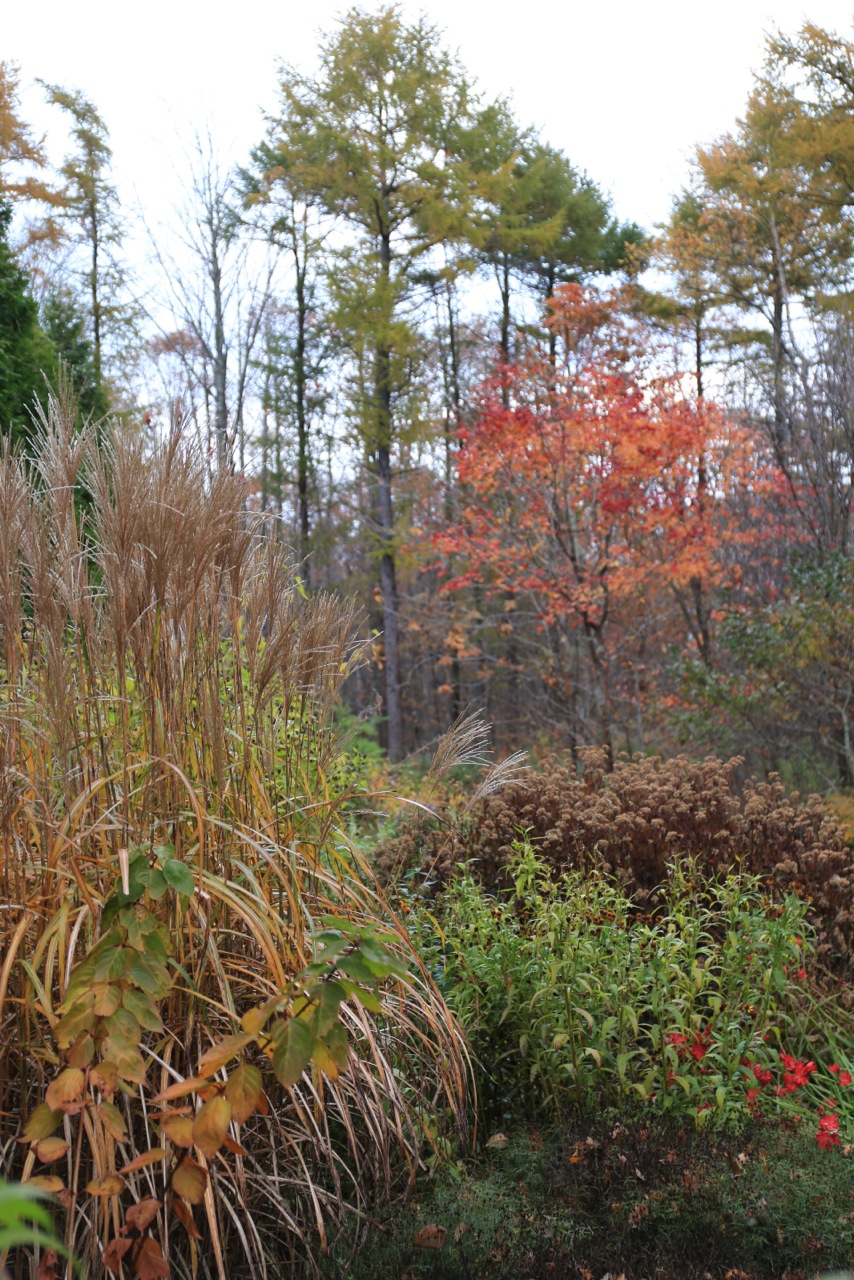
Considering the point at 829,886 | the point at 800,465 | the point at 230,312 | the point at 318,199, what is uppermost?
the point at 318,199

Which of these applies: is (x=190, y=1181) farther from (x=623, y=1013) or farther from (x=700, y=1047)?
(x=700, y=1047)

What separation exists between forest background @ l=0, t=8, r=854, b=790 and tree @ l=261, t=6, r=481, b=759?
52 mm

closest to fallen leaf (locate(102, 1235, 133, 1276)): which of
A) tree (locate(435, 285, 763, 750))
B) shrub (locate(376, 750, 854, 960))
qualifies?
shrub (locate(376, 750, 854, 960))

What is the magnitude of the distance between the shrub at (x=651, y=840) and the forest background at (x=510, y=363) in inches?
145

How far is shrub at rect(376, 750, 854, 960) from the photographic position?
13.3 feet

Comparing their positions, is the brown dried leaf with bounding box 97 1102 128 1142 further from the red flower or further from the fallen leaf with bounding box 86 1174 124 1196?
the red flower

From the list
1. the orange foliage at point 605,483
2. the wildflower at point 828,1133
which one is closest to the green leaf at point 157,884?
the wildflower at point 828,1133

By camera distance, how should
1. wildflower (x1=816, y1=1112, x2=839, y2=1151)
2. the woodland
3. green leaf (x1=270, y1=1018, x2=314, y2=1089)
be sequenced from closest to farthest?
green leaf (x1=270, y1=1018, x2=314, y2=1089) → the woodland → wildflower (x1=816, y1=1112, x2=839, y2=1151)

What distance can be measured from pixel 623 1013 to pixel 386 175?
15.3m

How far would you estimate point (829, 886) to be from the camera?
159 inches

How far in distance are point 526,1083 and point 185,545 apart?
2.06m

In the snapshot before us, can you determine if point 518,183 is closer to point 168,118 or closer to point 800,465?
point 168,118

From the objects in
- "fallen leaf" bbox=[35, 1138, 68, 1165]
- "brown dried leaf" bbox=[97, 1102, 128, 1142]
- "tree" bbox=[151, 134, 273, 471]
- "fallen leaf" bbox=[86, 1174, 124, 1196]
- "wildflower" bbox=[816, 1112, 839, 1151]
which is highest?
"tree" bbox=[151, 134, 273, 471]

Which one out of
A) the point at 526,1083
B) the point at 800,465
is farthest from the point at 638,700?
the point at 526,1083
